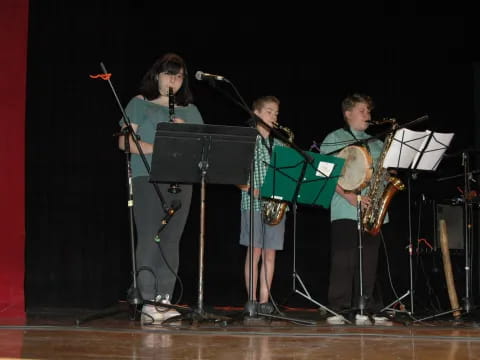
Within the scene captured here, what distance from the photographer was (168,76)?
4.50m

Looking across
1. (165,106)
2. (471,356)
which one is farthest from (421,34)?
(471,356)

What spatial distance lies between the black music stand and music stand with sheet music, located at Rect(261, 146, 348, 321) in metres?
0.46

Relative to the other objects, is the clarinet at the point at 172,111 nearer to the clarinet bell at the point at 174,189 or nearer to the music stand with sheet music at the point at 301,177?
the clarinet bell at the point at 174,189

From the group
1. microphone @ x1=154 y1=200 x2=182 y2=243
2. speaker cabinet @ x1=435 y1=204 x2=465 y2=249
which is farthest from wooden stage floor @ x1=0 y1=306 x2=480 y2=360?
speaker cabinet @ x1=435 y1=204 x2=465 y2=249

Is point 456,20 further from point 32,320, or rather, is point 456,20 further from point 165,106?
point 32,320

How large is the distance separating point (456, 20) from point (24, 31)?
155 inches

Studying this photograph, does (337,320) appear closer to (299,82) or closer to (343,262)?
(343,262)

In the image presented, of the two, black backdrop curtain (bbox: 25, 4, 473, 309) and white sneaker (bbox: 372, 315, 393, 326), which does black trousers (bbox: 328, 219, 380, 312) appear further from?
black backdrop curtain (bbox: 25, 4, 473, 309)

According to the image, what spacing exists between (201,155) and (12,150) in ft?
7.62

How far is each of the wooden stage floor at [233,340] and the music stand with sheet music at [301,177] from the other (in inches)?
33.6

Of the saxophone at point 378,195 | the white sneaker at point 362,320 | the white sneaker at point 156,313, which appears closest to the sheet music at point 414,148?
the saxophone at point 378,195

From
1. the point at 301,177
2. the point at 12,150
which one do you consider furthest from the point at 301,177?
the point at 12,150

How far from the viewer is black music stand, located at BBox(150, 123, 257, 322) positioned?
4.04 meters

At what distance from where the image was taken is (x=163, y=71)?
4492 mm
